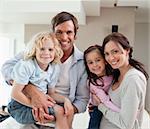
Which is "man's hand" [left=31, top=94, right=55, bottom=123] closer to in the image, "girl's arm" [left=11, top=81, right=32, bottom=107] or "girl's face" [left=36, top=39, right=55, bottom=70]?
"girl's arm" [left=11, top=81, right=32, bottom=107]

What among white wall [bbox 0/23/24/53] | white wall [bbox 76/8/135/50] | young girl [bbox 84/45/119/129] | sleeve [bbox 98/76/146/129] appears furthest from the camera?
white wall [bbox 0/23/24/53]

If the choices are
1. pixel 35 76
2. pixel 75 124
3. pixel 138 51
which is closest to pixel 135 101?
pixel 35 76

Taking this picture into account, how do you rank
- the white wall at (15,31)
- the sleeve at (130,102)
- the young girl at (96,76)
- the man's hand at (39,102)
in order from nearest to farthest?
the sleeve at (130,102), the man's hand at (39,102), the young girl at (96,76), the white wall at (15,31)

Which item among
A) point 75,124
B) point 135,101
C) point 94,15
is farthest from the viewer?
point 94,15

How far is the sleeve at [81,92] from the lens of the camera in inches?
64.2

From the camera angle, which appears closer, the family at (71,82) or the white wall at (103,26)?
the family at (71,82)

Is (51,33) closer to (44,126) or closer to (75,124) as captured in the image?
(44,126)

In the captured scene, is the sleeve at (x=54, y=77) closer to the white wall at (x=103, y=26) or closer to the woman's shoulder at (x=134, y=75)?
the woman's shoulder at (x=134, y=75)

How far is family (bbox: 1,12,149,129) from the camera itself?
1490mm

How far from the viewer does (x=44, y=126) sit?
5.41 ft

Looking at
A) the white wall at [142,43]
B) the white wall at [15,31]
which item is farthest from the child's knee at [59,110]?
the white wall at [142,43]

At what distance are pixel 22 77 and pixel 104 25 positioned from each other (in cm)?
443

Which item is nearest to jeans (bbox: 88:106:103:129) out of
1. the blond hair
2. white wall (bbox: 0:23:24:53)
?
the blond hair

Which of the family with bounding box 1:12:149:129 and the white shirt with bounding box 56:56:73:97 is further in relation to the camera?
the white shirt with bounding box 56:56:73:97
